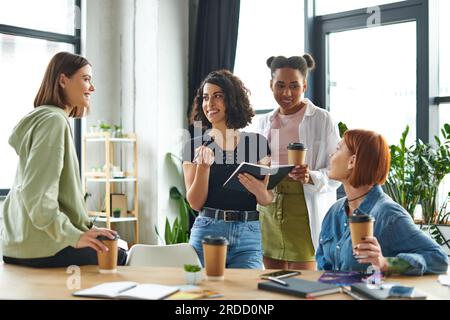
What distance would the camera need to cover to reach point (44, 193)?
2172 mm

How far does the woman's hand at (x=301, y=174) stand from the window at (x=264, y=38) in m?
2.45

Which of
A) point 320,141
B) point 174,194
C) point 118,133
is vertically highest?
point 118,133

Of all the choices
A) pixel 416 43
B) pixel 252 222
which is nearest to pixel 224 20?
pixel 416 43

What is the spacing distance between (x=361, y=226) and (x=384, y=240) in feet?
0.92

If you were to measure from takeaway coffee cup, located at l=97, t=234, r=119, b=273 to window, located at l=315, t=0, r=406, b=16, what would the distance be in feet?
11.2

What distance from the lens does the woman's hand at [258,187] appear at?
2.70 m

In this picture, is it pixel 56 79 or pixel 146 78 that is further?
pixel 146 78

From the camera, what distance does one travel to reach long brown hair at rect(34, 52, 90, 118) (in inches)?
95.1

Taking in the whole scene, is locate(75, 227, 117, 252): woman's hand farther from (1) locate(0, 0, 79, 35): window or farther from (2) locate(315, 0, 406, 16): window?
(1) locate(0, 0, 79, 35): window

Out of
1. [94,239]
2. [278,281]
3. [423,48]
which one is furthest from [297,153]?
[423,48]

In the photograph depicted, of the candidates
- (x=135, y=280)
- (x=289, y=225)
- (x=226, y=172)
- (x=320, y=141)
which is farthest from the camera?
(x=320, y=141)

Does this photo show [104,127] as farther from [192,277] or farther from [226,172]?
[192,277]

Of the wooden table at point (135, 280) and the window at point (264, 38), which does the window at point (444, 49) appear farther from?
the wooden table at point (135, 280)
